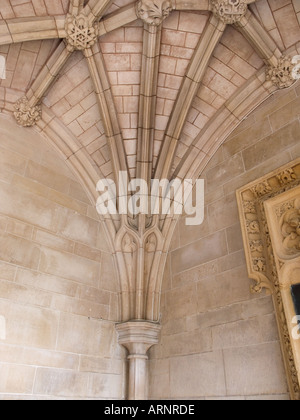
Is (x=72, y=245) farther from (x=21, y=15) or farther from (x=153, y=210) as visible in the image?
(x=21, y=15)

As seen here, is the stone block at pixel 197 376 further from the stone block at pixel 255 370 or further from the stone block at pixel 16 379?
the stone block at pixel 16 379

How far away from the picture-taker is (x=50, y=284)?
3840mm

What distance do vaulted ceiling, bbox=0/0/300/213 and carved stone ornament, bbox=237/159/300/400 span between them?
1051 millimetres

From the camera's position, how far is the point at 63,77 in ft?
15.0

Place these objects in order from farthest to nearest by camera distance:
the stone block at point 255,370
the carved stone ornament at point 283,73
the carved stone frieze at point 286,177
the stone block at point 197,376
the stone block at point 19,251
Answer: the carved stone ornament at point 283,73
the stone block at point 19,251
the carved stone frieze at point 286,177
the stone block at point 197,376
the stone block at point 255,370

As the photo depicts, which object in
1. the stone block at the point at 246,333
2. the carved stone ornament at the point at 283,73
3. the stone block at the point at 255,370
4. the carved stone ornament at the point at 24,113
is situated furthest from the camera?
the carved stone ornament at the point at 24,113

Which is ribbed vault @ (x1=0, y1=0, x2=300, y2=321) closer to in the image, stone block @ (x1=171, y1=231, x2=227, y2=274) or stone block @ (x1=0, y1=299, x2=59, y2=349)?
stone block @ (x1=171, y1=231, x2=227, y2=274)

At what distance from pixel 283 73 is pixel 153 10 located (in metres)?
1.63

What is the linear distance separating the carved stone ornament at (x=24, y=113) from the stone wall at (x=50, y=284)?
0.34ft

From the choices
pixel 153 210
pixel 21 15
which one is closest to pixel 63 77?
pixel 21 15

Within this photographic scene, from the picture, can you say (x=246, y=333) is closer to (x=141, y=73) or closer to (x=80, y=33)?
(x=141, y=73)

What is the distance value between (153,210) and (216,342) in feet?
5.96

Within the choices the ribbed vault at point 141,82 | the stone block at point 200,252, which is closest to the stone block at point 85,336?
the ribbed vault at point 141,82

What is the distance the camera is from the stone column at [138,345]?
3.87 m
